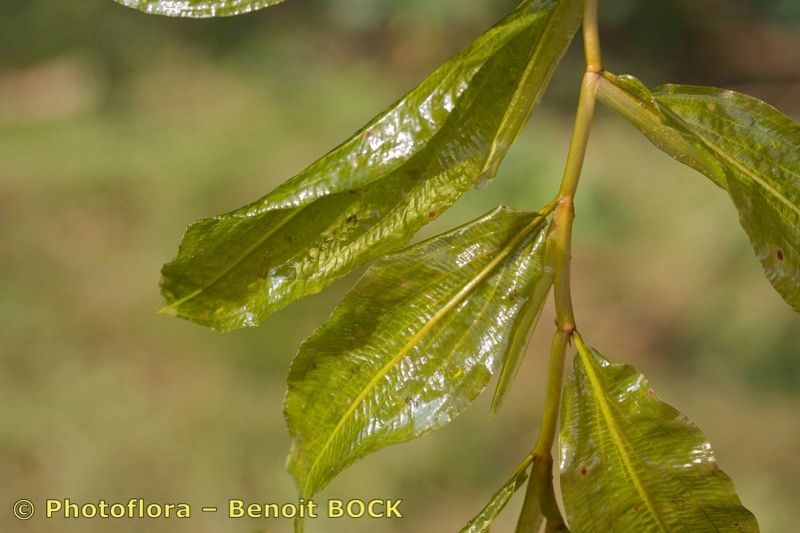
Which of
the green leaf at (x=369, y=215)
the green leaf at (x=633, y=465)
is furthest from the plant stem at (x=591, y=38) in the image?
the green leaf at (x=633, y=465)

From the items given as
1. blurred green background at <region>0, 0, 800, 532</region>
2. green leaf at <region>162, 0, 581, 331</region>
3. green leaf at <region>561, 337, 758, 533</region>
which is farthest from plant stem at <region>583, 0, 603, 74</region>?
blurred green background at <region>0, 0, 800, 532</region>

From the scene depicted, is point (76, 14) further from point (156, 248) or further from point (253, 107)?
point (156, 248)

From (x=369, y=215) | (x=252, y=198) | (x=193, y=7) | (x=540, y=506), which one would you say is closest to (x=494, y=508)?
(x=540, y=506)

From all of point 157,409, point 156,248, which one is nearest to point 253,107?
point 156,248

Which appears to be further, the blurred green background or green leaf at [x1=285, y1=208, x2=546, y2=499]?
the blurred green background

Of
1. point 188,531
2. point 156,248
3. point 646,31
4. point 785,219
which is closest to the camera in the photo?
point 785,219

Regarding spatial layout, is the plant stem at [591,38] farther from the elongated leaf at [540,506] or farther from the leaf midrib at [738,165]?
the elongated leaf at [540,506]

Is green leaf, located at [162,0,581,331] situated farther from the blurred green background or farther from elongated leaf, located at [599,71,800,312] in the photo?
the blurred green background
